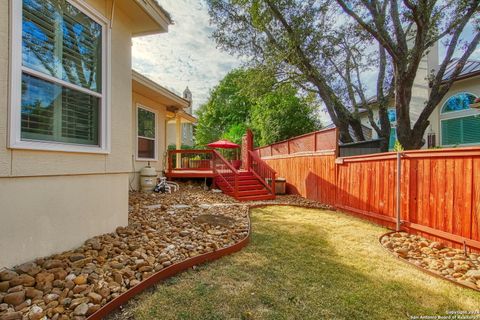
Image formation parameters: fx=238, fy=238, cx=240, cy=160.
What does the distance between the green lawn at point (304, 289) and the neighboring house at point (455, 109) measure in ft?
31.1

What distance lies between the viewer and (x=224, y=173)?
8656 millimetres

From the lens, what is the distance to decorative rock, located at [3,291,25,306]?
1908mm

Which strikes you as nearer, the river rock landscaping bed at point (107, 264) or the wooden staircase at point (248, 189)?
the river rock landscaping bed at point (107, 264)

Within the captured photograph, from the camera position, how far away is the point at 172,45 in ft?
31.0

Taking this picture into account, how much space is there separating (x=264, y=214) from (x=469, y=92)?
1034cm

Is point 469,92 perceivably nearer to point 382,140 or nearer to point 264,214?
point 382,140

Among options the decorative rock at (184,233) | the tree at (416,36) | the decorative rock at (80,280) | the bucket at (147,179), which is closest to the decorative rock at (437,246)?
the decorative rock at (184,233)

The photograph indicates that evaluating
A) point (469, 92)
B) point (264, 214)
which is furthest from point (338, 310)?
point (469, 92)

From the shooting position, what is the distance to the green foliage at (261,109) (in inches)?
403

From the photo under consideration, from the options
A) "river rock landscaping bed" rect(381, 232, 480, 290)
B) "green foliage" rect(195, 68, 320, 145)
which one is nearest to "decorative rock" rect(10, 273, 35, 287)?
"river rock landscaping bed" rect(381, 232, 480, 290)

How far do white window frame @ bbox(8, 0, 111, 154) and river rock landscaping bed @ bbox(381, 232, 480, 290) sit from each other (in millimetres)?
4674

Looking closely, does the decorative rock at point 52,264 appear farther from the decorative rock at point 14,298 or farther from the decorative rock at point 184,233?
the decorative rock at point 184,233

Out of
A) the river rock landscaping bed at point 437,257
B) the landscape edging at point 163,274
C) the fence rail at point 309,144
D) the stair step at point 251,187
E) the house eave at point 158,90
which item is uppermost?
the house eave at point 158,90

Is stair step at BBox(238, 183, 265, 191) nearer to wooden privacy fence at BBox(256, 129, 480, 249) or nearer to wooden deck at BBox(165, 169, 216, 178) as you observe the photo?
wooden deck at BBox(165, 169, 216, 178)
